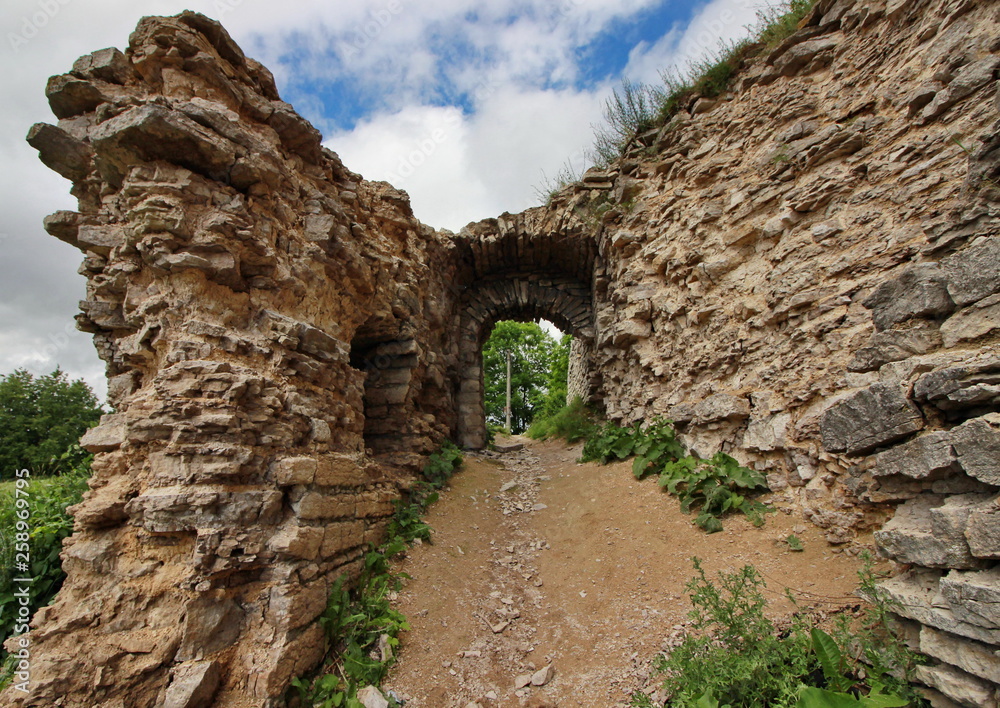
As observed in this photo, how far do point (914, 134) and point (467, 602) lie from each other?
6.18 metres

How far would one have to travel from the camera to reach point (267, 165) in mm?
4504

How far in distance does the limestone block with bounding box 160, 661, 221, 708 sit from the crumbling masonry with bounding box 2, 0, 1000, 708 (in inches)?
0.6

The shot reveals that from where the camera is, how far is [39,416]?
16.9 m

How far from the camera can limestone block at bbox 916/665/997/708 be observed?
1.94m

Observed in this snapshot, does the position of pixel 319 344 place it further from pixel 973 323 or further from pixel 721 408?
pixel 973 323

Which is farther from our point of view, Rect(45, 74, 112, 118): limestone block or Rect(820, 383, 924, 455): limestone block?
Rect(45, 74, 112, 118): limestone block

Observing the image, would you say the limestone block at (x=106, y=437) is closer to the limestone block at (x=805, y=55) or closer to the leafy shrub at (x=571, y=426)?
the leafy shrub at (x=571, y=426)

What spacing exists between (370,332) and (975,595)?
6.68 metres

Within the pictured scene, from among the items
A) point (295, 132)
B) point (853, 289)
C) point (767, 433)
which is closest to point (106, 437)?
point (295, 132)

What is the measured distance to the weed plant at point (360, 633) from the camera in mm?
3074

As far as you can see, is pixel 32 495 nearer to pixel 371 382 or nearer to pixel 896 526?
pixel 371 382

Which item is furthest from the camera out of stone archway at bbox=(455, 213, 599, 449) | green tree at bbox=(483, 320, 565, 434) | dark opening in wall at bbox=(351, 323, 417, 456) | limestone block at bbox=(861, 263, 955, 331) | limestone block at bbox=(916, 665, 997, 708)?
green tree at bbox=(483, 320, 565, 434)

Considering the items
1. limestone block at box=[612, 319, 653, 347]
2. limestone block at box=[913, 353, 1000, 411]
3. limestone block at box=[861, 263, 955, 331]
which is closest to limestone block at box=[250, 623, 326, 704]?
limestone block at box=[913, 353, 1000, 411]

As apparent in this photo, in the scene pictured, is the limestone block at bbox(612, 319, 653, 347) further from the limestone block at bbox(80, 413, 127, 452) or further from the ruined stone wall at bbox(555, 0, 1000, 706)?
the limestone block at bbox(80, 413, 127, 452)
